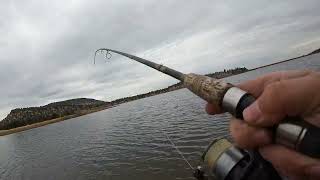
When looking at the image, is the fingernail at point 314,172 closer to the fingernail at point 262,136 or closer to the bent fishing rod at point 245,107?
the bent fishing rod at point 245,107

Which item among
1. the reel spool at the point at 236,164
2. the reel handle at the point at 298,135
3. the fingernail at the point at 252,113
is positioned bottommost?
the reel spool at the point at 236,164

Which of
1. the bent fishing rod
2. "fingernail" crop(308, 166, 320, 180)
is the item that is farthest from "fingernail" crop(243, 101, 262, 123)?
"fingernail" crop(308, 166, 320, 180)

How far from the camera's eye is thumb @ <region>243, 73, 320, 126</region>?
162 centimetres

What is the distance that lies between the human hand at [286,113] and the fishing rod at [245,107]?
4 centimetres

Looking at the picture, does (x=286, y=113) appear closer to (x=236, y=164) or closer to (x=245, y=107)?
(x=245, y=107)

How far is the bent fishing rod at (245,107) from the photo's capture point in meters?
1.57

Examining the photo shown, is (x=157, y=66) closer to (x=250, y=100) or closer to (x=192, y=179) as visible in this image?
(x=250, y=100)

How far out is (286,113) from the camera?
1.64m

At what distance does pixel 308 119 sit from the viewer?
164 centimetres

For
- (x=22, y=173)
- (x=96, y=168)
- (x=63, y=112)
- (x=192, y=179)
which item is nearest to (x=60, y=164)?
(x=22, y=173)

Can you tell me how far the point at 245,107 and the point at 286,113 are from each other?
294 millimetres

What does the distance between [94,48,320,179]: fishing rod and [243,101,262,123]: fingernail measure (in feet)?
0.34

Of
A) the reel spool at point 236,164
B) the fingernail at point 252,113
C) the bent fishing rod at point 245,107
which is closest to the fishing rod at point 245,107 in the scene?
the bent fishing rod at point 245,107

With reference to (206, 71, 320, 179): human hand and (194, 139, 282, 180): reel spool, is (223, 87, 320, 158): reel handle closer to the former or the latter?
(206, 71, 320, 179): human hand
